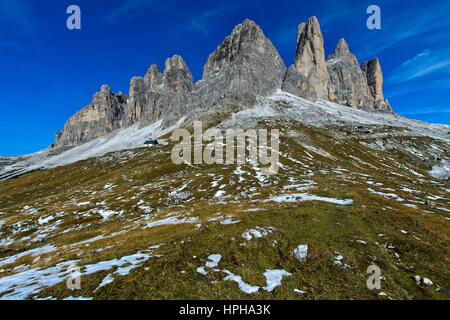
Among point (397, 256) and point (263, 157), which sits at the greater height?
point (263, 157)

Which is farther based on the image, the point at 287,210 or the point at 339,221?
the point at 287,210

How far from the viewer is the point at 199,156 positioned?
74688mm

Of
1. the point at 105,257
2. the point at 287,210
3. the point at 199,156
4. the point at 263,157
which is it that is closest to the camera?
the point at 105,257

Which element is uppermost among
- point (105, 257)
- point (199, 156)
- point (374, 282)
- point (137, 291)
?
point (199, 156)

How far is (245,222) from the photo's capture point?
17812 mm

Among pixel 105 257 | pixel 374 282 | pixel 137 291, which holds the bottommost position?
pixel 105 257
